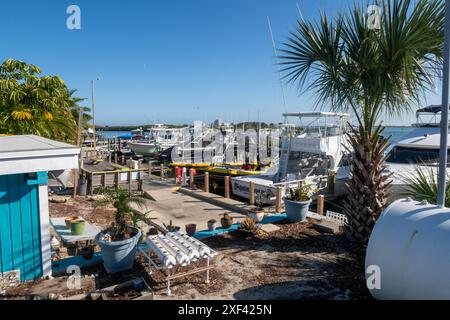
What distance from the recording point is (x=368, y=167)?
6375mm

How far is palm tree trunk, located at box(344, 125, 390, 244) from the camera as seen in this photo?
6.34 meters

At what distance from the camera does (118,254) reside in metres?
5.39

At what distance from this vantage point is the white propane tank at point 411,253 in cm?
326

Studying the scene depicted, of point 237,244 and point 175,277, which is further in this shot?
point 237,244

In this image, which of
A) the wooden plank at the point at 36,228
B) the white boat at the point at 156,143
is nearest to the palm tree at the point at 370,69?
the wooden plank at the point at 36,228

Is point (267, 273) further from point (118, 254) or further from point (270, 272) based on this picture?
point (118, 254)

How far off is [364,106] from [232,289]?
436cm

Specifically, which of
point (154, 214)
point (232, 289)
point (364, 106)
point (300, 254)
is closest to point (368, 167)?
point (364, 106)

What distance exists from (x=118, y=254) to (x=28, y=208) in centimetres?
169

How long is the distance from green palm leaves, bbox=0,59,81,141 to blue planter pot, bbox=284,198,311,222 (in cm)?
963

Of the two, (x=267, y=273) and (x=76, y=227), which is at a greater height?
(x=76, y=227)

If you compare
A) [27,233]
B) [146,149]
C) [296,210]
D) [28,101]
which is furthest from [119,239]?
[146,149]
